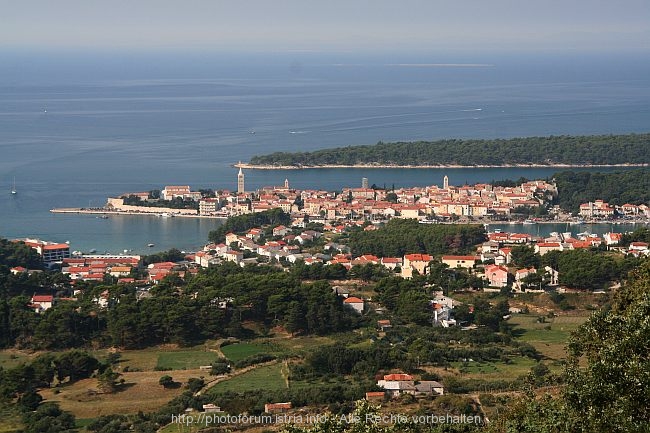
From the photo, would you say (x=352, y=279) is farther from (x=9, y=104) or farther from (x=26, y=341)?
(x=9, y=104)

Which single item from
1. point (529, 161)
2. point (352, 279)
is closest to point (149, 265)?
point (352, 279)

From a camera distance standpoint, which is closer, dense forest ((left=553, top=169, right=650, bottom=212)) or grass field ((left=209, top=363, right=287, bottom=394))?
grass field ((left=209, top=363, right=287, bottom=394))

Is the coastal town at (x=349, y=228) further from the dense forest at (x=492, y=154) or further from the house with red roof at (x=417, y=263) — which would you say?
the dense forest at (x=492, y=154)

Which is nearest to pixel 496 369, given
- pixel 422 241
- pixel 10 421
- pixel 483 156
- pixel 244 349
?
pixel 244 349

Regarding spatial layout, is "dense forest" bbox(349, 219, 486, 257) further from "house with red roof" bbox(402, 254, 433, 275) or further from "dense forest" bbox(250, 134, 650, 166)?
"dense forest" bbox(250, 134, 650, 166)

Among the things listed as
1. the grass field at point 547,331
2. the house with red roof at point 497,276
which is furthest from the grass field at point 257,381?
the house with red roof at point 497,276

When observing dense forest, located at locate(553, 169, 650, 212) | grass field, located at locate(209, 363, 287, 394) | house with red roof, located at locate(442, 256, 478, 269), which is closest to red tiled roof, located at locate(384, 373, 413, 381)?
grass field, located at locate(209, 363, 287, 394)

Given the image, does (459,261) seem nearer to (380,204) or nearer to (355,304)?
(355,304)
